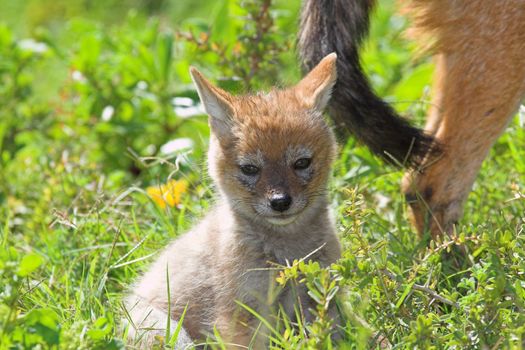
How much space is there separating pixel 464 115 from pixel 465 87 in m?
0.13

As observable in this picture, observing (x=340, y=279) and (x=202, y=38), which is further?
(x=202, y=38)

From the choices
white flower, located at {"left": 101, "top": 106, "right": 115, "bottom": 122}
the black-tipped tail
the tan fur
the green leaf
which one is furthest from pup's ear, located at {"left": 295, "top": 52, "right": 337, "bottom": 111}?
white flower, located at {"left": 101, "top": 106, "right": 115, "bottom": 122}

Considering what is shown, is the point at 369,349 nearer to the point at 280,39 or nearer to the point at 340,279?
the point at 340,279

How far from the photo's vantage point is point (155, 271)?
4.34 m

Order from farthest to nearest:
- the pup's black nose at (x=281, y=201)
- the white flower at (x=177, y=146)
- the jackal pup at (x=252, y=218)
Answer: the white flower at (x=177, y=146), the jackal pup at (x=252, y=218), the pup's black nose at (x=281, y=201)

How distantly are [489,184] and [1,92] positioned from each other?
3426 millimetres

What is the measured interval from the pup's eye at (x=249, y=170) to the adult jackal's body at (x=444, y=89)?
2.64ft

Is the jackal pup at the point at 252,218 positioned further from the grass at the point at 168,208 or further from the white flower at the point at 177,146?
the white flower at the point at 177,146

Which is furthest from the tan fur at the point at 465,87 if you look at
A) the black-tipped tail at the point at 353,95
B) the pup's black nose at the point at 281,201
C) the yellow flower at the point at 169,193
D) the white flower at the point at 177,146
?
the white flower at the point at 177,146

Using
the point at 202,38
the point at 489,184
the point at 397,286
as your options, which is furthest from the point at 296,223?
the point at 202,38

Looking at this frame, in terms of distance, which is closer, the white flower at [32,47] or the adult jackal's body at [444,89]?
the adult jackal's body at [444,89]

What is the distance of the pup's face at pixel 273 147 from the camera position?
381cm

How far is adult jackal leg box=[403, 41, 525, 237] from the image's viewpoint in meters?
4.22

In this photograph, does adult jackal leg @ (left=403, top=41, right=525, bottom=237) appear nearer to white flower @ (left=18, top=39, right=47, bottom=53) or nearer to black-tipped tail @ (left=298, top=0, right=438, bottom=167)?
black-tipped tail @ (left=298, top=0, right=438, bottom=167)
